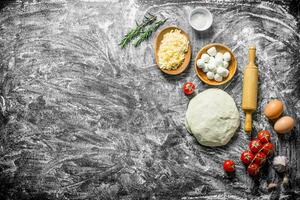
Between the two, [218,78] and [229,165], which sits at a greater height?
[218,78]

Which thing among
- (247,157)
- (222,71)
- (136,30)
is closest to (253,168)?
(247,157)

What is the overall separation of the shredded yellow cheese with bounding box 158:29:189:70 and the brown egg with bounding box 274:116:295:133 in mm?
671

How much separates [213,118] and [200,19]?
0.60 m

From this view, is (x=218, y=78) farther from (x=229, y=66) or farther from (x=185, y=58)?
(x=185, y=58)

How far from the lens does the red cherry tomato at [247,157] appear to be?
2.10 meters

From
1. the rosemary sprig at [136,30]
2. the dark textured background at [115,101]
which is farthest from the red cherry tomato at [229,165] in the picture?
the rosemary sprig at [136,30]

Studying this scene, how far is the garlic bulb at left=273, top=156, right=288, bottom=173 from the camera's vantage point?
211cm

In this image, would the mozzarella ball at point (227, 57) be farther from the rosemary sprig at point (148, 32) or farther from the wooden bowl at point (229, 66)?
the rosemary sprig at point (148, 32)

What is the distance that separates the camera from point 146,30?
223cm

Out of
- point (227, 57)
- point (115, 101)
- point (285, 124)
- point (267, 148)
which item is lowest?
point (267, 148)

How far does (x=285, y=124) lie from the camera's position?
2.06 metres

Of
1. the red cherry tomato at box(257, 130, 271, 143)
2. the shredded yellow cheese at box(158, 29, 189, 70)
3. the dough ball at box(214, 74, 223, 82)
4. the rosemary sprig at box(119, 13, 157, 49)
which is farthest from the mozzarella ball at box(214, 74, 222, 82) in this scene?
the rosemary sprig at box(119, 13, 157, 49)

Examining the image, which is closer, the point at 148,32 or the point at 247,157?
the point at 247,157

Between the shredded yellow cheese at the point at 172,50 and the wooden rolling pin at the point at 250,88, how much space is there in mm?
382
